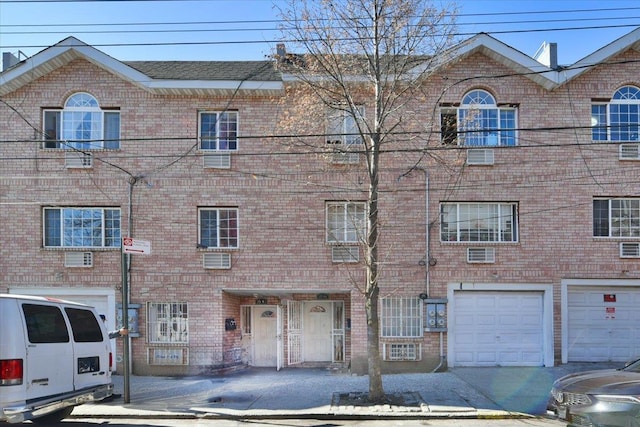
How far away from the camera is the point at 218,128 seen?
45.0 feet

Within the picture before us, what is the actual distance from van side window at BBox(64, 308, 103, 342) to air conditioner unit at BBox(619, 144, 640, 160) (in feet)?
41.5

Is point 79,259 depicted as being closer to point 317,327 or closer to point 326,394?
point 317,327

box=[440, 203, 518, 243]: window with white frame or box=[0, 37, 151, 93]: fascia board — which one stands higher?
box=[0, 37, 151, 93]: fascia board

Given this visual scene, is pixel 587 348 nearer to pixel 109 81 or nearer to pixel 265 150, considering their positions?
pixel 265 150

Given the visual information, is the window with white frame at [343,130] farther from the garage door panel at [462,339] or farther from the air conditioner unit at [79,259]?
the air conditioner unit at [79,259]

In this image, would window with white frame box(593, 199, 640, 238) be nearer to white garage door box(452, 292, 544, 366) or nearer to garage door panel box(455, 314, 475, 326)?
white garage door box(452, 292, 544, 366)

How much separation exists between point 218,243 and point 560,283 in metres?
8.74

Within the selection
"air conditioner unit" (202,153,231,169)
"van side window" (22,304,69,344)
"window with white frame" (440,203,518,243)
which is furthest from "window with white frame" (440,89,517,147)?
"van side window" (22,304,69,344)

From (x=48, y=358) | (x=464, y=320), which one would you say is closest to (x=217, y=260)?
(x=48, y=358)

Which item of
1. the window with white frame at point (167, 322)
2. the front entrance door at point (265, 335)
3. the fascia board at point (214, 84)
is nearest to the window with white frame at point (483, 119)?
the fascia board at point (214, 84)

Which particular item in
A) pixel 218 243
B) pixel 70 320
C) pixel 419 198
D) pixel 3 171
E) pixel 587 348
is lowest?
pixel 587 348

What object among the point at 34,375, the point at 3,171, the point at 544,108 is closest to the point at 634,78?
the point at 544,108

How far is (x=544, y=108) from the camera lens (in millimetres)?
13438

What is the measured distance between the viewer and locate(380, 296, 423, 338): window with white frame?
1309cm
